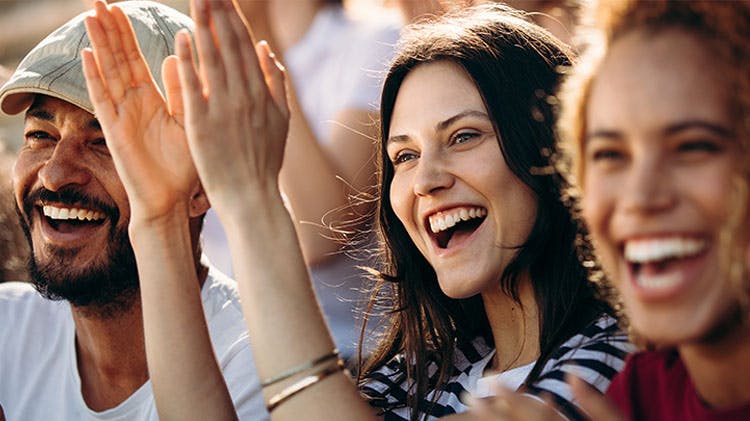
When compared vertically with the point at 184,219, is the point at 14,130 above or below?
above

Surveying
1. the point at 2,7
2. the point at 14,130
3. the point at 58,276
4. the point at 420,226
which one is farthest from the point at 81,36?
the point at 2,7

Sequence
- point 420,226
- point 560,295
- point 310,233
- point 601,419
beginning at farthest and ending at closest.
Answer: point 310,233 < point 420,226 < point 560,295 < point 601,419

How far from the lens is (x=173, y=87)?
233 centimetres

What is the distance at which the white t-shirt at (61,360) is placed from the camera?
2711 millimetres

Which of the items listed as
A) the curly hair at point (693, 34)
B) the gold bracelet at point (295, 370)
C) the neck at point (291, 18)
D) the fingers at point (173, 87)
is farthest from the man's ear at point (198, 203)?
the curly hair at point (693, 34)

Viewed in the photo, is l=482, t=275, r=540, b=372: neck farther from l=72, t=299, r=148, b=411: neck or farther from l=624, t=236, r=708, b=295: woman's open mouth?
l=72, t=299, r=148, b=411: neck

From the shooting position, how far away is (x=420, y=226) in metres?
2.52

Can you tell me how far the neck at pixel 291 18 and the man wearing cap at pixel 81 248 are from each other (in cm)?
77

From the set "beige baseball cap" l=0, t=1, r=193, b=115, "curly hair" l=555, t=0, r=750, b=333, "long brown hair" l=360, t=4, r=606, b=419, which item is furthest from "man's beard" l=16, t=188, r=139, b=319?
"curly hair" l=555, t=0, r=750, b=333

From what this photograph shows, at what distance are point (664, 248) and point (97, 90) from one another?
133cm

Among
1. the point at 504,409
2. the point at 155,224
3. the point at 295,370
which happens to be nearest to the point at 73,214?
the point at 155,224

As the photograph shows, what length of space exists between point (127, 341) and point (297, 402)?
1.12 metres

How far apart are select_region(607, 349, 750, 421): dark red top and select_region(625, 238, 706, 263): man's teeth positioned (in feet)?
0.88

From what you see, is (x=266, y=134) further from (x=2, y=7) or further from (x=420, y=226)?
(x=2, y=7)
